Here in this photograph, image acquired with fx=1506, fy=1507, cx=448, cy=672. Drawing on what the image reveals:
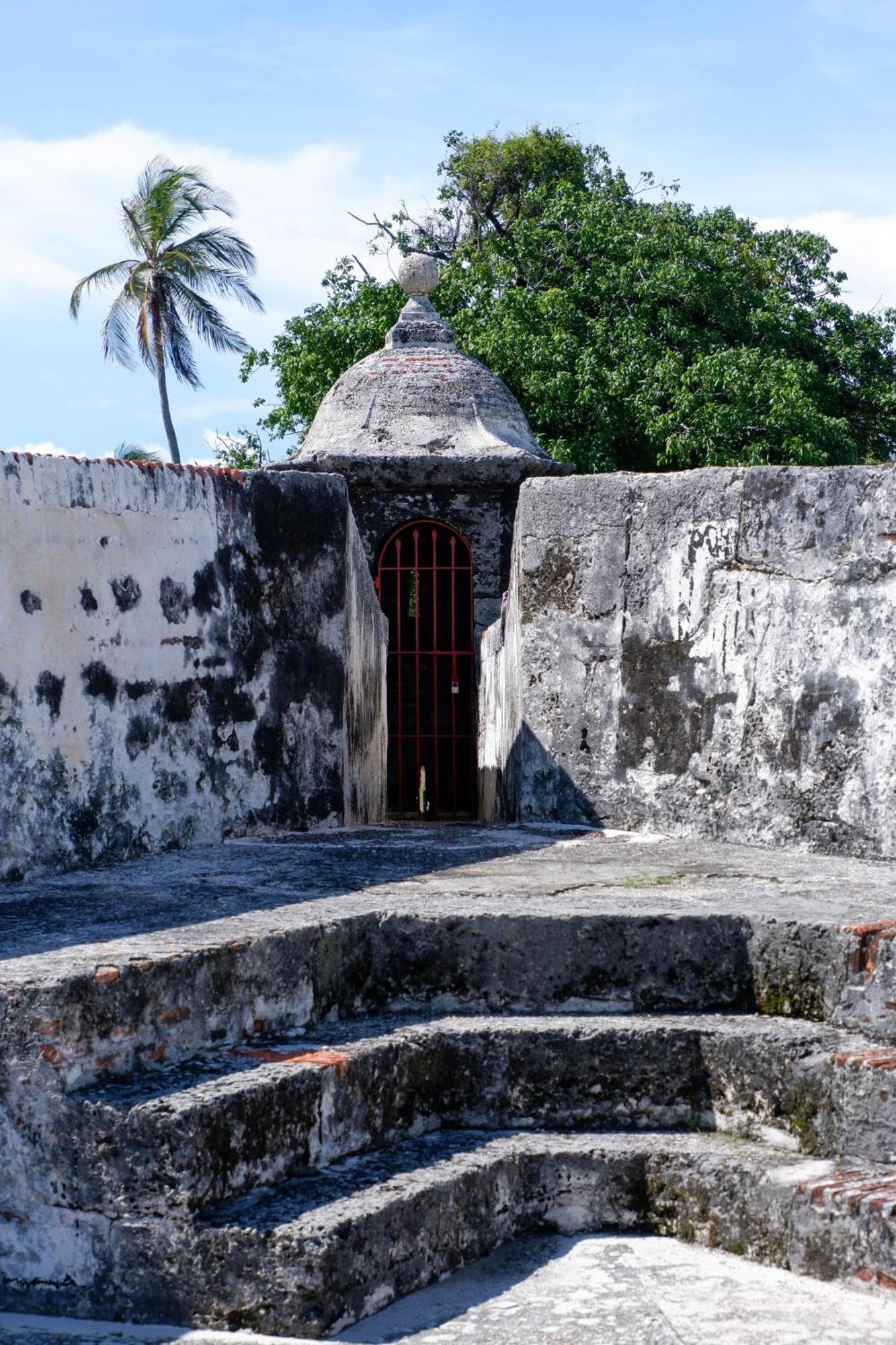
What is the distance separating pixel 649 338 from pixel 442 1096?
13176mm

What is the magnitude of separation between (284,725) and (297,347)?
40.9ft

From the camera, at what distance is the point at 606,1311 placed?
2.71 meters

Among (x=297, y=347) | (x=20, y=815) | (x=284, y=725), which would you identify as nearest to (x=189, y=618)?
(x=284, y=725)

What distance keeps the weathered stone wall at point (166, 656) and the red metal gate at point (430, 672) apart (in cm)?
452

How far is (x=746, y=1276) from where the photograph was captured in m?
2.88

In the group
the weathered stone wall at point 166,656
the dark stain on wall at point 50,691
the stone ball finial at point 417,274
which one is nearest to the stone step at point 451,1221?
the weathered stone wall at point 166,656

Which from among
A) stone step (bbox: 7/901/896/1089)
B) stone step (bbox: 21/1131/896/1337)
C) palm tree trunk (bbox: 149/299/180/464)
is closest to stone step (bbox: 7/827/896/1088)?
stone step (bbox: 7/901/896/1089)

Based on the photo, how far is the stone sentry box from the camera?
991 cm

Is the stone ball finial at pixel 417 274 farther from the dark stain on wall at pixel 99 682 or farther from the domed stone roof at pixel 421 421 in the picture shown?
the dark stain on wall at pixel 99 682

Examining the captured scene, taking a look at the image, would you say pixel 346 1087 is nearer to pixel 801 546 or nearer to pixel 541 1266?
pixel 541 1266

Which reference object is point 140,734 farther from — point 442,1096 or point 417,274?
point 417,274

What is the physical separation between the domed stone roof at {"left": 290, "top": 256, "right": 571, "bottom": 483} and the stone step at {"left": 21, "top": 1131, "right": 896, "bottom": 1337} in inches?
277

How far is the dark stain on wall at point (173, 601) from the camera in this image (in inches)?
184

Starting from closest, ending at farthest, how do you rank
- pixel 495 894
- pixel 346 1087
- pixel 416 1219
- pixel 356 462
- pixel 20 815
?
pixel 416 1219 < pixel 346 1087 < pixel 495 894 < pixel 20 815 < pixel 356 462
